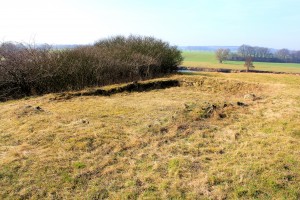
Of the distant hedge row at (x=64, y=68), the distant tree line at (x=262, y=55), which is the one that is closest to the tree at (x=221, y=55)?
the distant tree line at (x=262, y=55)

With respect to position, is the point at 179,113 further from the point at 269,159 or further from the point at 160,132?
the point at 269,159

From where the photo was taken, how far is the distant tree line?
2459 inches

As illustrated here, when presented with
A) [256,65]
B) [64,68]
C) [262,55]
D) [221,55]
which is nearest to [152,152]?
[64,68]

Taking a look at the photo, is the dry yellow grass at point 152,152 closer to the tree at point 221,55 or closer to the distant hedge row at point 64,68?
the distant hedge row at point 64,68

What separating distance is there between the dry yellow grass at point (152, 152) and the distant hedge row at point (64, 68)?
440 cm

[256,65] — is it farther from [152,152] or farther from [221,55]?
[152,152]

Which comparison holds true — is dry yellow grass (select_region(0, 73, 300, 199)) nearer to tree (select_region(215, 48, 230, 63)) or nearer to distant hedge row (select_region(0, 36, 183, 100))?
distant hedge row (select_region(0, 36, 183, 100))

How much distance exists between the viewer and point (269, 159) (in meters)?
4.96

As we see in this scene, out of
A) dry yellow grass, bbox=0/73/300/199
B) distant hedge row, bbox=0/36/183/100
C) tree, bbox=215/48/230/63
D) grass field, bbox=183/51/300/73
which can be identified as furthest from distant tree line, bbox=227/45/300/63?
dry yellow grass, bbox=0/73/300/199

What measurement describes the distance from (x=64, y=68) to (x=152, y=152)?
378 inches

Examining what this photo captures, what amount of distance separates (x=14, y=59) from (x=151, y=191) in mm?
10700

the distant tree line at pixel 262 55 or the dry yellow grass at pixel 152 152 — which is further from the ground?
the distant tree line at pixel 262 55

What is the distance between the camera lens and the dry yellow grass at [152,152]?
159 inches

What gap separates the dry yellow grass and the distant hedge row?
440 cm
